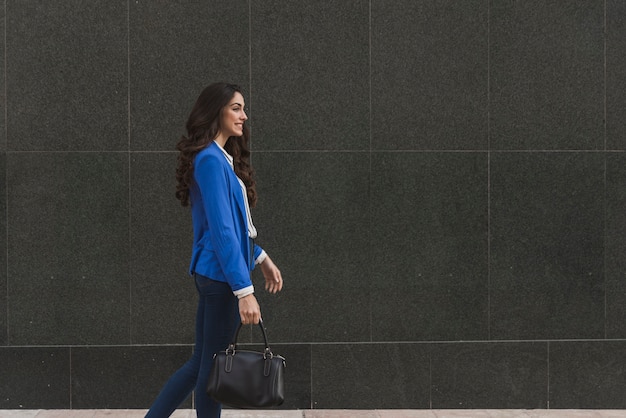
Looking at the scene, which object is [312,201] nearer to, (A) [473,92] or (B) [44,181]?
(A) [473,92]

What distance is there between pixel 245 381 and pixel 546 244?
286 centimetres

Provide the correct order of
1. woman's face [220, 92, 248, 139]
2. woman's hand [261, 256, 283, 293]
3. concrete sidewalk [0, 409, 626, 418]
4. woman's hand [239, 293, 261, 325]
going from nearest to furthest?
woman's hand [239, 293, 261, 325] < woman's face [220, 92, 248, 139] < woman's hand [261, 256, 283, 293] < concrete sidewalk [0, 409, 626, 418]

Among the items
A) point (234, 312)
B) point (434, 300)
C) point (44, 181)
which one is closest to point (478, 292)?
point (434, 300)

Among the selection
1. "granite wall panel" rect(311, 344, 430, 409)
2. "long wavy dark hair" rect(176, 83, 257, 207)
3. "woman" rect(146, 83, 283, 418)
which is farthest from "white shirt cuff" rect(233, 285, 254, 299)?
"granite wall panel" rect(311, 344, 430, 409)

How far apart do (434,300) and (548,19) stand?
7.02ft

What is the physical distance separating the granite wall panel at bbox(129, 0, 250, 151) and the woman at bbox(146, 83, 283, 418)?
5.19 feet

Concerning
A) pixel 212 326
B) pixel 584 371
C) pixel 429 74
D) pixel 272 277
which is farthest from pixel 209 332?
pixel 584 371

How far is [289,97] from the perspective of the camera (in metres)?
5.73

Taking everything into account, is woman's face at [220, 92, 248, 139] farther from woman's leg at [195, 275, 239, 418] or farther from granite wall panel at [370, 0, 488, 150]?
granite wall panel at [370, 0, 488, 150]

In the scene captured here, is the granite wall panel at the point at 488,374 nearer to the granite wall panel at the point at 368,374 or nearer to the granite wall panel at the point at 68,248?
the granite wall panel at the point at 368,374

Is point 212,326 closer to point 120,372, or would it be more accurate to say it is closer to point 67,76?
point 120,372

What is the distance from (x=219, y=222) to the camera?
150 inches

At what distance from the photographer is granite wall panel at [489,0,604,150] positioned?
19.0 ft

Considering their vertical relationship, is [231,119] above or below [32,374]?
above
